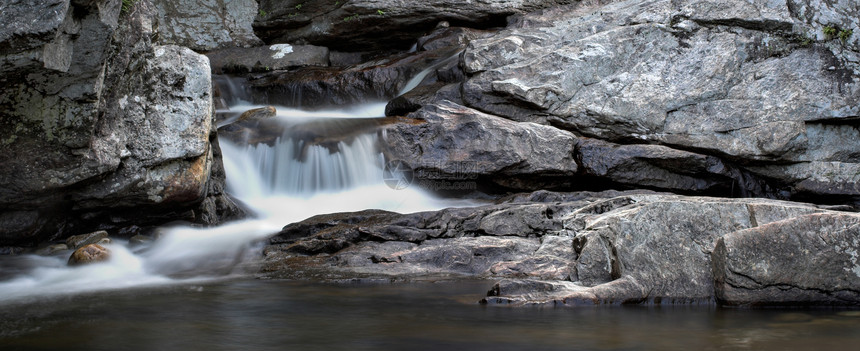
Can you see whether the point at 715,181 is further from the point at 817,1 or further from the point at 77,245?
the point at 77,245

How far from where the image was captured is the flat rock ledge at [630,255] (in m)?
4.60

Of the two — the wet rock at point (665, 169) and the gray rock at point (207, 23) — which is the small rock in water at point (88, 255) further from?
the gray rock at point (207, 23)

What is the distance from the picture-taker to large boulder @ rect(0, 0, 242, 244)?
239 inches

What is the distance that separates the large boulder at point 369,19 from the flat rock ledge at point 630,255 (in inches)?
327

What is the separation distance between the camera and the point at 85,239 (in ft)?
25.0

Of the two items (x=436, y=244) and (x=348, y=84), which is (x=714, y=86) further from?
(x=348, y=84)

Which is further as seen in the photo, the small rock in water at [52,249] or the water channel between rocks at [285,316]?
the small rock in water at [52,249]

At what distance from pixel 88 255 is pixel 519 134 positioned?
6191 mm

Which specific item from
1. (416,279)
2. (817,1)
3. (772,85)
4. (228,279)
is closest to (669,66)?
(772,85)

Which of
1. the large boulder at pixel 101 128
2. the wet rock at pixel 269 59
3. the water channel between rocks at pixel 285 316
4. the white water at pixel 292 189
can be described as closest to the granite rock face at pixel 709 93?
the white water at pixel 292 189

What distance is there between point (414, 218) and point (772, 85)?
6.46 m

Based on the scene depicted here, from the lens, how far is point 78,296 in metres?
5.33

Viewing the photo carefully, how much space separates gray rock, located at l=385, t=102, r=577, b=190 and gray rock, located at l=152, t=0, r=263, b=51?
883cm

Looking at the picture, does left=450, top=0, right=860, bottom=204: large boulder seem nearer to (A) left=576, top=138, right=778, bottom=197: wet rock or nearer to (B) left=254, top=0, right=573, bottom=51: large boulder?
(A) left=576, top=138, right=778, bottom=197: wet rock
